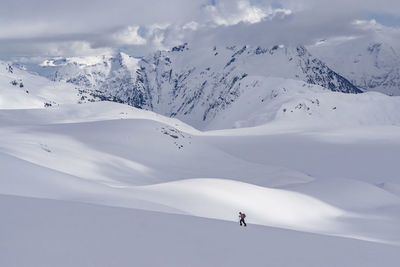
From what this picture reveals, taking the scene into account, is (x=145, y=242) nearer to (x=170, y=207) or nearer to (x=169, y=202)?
(x=170, y=207)

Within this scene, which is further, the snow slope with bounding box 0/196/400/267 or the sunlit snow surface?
the sunlit snow surface

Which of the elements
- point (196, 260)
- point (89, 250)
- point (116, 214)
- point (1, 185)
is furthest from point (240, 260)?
point (1, 185)

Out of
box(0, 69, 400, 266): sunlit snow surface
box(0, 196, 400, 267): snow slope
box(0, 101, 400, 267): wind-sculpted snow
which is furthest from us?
box(0, 101, 400, 267): wind-sculpted snow

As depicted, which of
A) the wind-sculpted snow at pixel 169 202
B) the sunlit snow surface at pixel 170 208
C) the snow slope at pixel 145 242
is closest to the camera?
the snow slope at pixel 145 242

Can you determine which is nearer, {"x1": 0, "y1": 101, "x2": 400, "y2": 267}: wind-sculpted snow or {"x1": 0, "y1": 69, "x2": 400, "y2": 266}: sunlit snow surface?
{"x1": 0, "y1": 69, "x2": 400, "y2": 266}: sunlit snow surface

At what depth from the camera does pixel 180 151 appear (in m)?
83.2

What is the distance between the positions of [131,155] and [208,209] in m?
44.5

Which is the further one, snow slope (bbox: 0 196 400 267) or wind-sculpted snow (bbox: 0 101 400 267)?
wind-sculpted snow (bbox: 0 101 400 267)

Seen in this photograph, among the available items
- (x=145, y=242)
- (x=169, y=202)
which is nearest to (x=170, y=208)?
(x=169, y=202)

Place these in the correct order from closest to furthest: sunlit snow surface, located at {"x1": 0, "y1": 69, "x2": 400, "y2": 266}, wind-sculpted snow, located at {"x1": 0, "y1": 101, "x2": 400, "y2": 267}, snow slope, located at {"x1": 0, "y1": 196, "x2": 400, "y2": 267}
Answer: snow slope, located at {"x1": 0, "y1": 196, "x2": 400, "y2": 267} → sunlit snow surface, located at {"x1": 0, "y1": 69, "x2": 400, "y2": 266} → wind-sculpted snow, located at {"x1": 0, "y1": 101, "x2": 400, "y2": 267}

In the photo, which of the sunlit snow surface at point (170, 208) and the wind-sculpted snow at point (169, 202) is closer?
the sunlit snow surface at point (170, 208)

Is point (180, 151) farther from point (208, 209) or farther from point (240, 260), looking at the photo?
point (240, 260)

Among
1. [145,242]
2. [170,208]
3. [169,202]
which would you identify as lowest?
[145,242]

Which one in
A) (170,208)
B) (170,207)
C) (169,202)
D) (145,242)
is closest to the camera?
(145,242)
